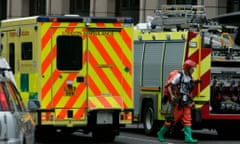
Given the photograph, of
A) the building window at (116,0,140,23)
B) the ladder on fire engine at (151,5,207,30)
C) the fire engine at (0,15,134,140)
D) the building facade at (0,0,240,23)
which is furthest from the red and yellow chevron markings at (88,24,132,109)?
the building window at (116,0,140,23)

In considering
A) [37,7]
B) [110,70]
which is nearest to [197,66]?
[110,70]

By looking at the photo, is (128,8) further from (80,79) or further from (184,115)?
(80,79)

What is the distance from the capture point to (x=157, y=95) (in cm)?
1956

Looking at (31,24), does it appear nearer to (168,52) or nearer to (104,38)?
(104,38)

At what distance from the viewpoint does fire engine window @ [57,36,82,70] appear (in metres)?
16.9

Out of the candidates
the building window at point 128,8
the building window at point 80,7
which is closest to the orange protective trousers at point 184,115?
the building window at point 128,8

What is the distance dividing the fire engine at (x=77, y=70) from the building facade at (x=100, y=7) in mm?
24184

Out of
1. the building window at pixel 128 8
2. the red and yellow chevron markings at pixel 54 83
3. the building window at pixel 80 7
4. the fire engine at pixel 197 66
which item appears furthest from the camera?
the building window at pixel 80 7

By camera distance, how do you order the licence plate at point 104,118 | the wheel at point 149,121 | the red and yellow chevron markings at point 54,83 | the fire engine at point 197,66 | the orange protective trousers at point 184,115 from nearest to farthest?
the red and yellow chevron markings at point 54,83 → the licence plate at point 104,118 → the orange protective trousers at point 184,115 → the fire engine at point 197,66 → the wheel at point 149,121

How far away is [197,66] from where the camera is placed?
18.3 meters

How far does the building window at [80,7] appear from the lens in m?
49.6

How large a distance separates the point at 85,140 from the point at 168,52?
288 centimetres

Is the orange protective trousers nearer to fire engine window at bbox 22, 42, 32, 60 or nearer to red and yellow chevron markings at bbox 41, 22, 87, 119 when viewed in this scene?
red and yellow chevron markings at bbox 41, 22, 87, 119

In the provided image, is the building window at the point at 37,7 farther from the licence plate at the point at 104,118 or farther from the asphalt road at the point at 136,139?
→ the licence plate at the point at 104,118
